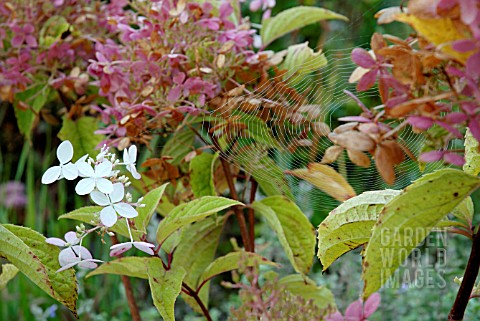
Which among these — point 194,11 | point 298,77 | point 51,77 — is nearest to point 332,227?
point 298,77

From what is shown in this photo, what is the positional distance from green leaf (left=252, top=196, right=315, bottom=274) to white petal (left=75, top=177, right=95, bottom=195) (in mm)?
339

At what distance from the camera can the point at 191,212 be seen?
0.69m

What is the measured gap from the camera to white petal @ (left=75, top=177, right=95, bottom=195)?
57cm

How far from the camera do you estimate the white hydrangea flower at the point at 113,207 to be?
1.93ft

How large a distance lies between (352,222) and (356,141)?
194 mm

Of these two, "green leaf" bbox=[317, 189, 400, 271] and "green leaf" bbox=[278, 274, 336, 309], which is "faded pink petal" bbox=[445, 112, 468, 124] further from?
"green leaf" bbox=[278, 274, 336, 309]

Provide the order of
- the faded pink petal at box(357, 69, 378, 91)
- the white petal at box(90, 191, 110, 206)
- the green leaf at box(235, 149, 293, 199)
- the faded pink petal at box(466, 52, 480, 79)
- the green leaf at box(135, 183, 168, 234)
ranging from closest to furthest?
1. the faded pink petal at box(466, 52, 480, 79)
2. the faded pink petal at box(357, 69, 378, 91)
3. the white petal at box(90, 191, 110, 206)
4. the green leaf at box(135, 183, 168, 234)
5. the green leaf at box(235, 149, 293, 199)

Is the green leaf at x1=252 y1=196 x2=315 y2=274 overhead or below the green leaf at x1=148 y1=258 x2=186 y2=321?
below

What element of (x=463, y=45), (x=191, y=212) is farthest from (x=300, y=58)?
(x=463, y=45)

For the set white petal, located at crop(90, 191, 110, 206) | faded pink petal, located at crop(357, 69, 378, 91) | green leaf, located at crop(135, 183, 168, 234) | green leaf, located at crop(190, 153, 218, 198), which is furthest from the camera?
green leaf, located at crop(190, 153, 218, 198)

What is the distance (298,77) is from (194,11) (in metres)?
0.18

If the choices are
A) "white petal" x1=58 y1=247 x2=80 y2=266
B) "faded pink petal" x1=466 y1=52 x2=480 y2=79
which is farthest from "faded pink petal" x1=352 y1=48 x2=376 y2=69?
"white petal" x1=58 y1=247 x2=80 y2=266

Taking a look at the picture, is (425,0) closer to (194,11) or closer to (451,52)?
(451,52)

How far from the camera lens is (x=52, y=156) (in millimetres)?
1912
